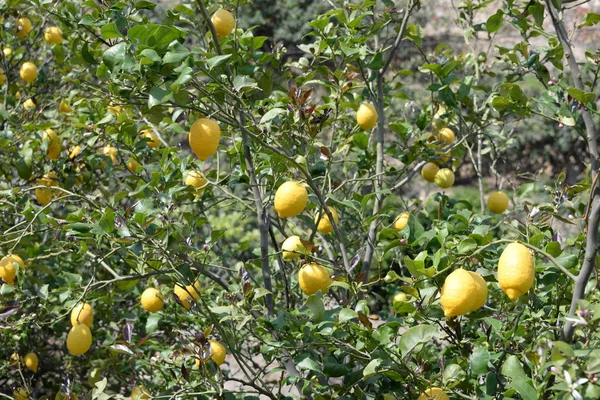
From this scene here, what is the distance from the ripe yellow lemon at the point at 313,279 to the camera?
150 centimetres

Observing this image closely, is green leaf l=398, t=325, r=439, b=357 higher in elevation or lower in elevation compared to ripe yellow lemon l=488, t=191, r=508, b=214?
higher

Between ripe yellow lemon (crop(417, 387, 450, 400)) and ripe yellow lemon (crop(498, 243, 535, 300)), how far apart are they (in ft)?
0.83

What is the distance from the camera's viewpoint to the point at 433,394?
1.31 metres

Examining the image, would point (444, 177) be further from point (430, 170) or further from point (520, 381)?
point (520, 381)

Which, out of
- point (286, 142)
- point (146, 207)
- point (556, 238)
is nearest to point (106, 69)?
point (146, 207)

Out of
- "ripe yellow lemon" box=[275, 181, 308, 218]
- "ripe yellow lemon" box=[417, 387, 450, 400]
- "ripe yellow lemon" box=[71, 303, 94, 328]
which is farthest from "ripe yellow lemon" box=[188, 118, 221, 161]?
"ripe yellow lemon" box=[417, 387, 450, 400]

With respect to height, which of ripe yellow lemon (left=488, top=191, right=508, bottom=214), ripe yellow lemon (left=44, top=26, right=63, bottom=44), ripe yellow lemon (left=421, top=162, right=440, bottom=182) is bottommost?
ripe yellow lemon (left=488, top=191, right=508, bottom=214)

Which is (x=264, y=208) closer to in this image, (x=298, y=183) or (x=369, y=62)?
(x=298, y=183)

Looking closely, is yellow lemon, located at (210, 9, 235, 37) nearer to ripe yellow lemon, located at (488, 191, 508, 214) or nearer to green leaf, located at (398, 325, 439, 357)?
green leaf, located at (398, 325, 439, 357)

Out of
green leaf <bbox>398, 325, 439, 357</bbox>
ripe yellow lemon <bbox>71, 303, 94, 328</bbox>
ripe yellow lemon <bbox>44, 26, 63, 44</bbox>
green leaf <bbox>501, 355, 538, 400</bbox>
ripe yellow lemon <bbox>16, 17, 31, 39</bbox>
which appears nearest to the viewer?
green leaf <bbox>501, 355, 538, 400</bbox>

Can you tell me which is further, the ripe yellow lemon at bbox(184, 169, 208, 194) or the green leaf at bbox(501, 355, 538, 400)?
the ripe yellow lemon at bbox(184, 169, 208, 194)

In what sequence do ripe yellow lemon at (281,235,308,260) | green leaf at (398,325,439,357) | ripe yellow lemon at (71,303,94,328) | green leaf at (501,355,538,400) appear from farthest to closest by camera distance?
ripe yellow lemon at (71,303,94,328) → ripe yellow lemon at (281,235,308,260) → green leaf at (398,325,439,357) → green leaf at (501,355,538,400)

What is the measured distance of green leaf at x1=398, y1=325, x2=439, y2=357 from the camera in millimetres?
1198

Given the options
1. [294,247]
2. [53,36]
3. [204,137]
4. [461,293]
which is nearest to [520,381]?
[461,293]
